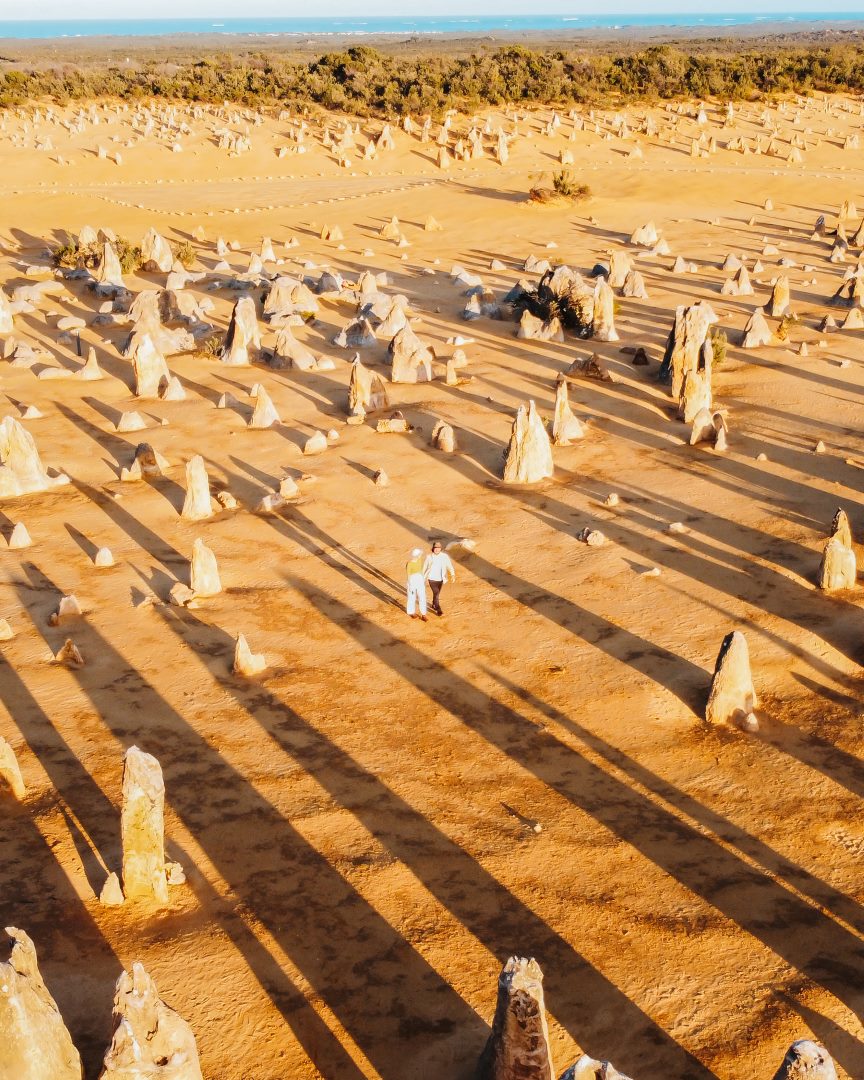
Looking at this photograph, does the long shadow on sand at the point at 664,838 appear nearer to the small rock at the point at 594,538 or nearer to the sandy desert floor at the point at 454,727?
the sandy desert floor at the point at 454,727

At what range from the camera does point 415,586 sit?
11.0 m

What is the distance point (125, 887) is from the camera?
722cm

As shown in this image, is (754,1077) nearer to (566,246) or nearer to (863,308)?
(863,308)

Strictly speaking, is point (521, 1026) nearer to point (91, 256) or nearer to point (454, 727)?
point (454, 727)

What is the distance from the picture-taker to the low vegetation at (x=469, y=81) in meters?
46.3

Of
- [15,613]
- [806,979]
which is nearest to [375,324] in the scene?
[15,613]

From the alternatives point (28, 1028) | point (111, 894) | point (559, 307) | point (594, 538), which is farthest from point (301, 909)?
point (559, 307)

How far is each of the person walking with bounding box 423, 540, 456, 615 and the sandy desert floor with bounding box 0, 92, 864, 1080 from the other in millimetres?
341

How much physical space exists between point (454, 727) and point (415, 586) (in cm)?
207

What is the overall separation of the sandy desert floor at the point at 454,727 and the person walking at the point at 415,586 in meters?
0.23

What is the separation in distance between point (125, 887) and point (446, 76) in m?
49.3

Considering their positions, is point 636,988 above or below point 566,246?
below

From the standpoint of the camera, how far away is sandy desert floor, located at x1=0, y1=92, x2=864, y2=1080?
650 centimetres

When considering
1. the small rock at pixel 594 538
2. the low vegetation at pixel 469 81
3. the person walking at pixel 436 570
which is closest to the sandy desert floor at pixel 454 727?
the small rock at pixel 594 538
